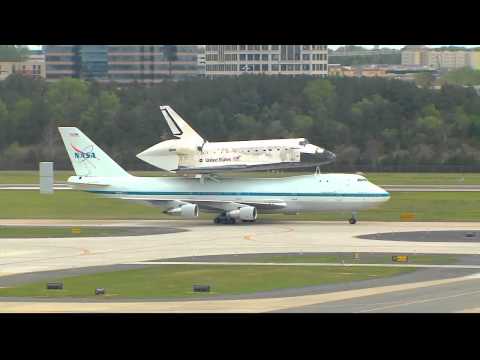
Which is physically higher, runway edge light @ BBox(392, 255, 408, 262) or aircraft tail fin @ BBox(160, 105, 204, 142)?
aircraft tail fin @ BBox(160, 105, 204, 142)

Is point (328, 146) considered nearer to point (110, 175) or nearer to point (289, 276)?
point (110, 175)

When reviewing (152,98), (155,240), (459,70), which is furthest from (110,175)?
(459,70)

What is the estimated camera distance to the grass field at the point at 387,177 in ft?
323

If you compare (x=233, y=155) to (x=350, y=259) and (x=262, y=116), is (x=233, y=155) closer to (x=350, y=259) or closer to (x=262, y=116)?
(x=350, y=259)

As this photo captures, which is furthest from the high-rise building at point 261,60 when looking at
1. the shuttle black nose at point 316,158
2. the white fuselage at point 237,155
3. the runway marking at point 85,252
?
the runway marking at point 85,252

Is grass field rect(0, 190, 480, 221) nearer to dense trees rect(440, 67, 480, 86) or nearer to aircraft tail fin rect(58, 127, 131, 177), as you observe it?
aircraft tail fin rect(58, 127, 131, 177)

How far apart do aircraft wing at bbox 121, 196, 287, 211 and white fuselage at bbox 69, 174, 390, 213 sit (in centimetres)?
7

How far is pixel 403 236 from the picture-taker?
184 ft

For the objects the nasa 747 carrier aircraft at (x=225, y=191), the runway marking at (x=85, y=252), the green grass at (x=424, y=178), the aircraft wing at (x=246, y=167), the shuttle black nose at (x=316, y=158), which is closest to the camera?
the runway marking at (x=85, y=252)

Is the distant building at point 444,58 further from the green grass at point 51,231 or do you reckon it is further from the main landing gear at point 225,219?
the green grass at point 51,231

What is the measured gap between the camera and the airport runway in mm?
31322

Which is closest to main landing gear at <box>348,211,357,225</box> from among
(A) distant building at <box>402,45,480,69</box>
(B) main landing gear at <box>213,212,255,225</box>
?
(B) main landing gear at <box>213,212,255,225</box>

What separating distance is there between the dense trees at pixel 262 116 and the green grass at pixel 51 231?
50.7 meters

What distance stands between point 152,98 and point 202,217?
63263 mm
